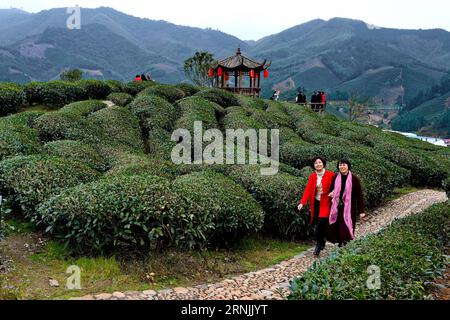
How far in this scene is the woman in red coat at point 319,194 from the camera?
25.0 feet

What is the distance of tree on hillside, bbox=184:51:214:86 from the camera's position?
4762 cm

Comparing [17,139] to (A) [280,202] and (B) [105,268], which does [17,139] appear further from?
(A) [280,202]

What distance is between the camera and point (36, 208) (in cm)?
725

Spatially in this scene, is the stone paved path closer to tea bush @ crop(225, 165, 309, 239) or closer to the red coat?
tea bush @ crop(225, 165, 309, 239)

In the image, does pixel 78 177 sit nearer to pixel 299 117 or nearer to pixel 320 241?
pixel 320 241

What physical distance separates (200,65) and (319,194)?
41.9 metres

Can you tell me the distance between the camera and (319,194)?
25.5 ft

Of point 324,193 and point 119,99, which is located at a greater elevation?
point 119,99

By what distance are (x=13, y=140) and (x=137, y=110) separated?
6.74 metres

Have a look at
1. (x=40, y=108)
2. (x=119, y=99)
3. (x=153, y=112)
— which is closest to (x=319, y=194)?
(x=153, y=112)

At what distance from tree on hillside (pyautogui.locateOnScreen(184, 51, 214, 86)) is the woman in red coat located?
41.0 m

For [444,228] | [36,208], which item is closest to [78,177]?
[36,208]

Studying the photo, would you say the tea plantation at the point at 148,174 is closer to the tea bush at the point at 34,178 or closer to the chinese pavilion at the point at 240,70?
the tea bush at the point at 34,178

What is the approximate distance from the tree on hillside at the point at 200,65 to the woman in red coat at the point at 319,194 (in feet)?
135
